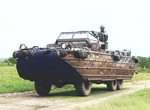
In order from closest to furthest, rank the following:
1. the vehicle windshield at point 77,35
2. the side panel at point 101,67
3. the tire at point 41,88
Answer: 1. the side panel at point 101,67
2. the tire at point 41,88
3. the vehicle windshield at point 77,35

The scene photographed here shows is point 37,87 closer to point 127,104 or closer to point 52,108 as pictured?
point 52,108

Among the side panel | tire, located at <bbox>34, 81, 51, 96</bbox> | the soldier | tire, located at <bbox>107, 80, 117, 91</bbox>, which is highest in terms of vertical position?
the soldier

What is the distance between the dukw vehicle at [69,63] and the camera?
13.8 meters

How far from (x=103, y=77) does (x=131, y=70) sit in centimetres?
466

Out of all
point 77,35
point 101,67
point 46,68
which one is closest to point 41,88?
point 46,68

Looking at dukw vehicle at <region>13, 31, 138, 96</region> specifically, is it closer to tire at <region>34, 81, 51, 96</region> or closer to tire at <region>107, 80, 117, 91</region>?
tire at <region>34, 81, 51, 96</region>

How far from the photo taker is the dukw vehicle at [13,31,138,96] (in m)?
13.8

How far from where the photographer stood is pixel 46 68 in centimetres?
1428

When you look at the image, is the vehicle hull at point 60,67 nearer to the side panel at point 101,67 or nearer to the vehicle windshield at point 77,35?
the side panel at point 101,67

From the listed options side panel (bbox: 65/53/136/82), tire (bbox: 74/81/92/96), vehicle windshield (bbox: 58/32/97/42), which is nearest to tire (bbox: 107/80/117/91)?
side panel (bbox: 65/53/136/82)

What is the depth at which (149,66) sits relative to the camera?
55875 millimetres

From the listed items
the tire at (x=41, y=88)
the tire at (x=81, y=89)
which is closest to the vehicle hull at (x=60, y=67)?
the tire at (x=81, y=89)

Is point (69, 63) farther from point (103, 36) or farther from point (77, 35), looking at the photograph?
point (103, 36)

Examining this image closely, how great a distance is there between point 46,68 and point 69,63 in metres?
1.07
